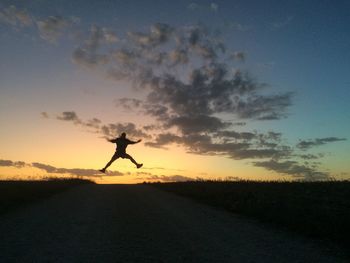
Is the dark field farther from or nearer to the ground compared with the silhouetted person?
nearer to the ground

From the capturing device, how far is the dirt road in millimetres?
8930

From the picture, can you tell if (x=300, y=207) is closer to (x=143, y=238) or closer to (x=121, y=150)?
(x=143, y=238)

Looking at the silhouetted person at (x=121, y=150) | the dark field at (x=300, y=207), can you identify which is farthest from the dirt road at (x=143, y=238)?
the silhouetted person at (x=121, y=150)

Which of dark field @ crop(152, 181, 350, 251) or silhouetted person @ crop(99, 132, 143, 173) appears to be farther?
silhouetted person @ crop(99, 132, 143, 173)

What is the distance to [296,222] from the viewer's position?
14039 millimetres

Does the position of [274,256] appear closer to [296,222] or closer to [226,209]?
[296,222]

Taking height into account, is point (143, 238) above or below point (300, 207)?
below

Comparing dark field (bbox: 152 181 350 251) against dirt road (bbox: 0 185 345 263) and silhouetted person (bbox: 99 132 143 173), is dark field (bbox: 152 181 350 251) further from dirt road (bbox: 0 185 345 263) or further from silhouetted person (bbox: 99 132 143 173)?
silhouetted person (bbox: 99 132 143 173)

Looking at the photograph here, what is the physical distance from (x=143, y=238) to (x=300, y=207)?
9.16 m

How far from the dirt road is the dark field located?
1109 millimetres

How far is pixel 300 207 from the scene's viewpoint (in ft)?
57.5

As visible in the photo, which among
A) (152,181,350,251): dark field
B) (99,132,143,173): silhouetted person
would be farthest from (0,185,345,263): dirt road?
(99,132,143,173): silhouetted person

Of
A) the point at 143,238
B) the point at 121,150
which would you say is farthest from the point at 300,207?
the point at 121,150

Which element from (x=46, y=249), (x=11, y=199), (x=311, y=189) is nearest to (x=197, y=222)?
(x=46, y=249)
